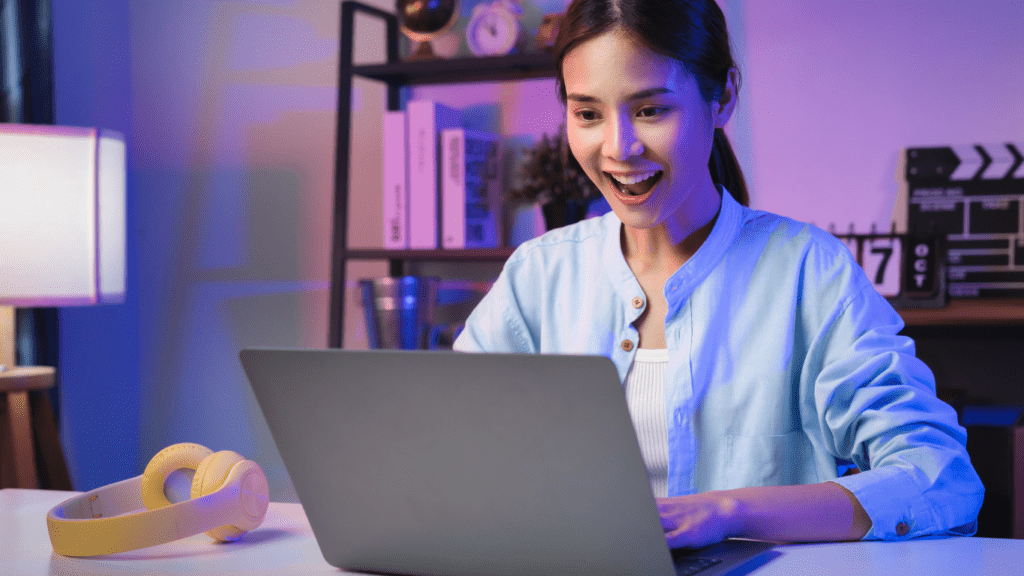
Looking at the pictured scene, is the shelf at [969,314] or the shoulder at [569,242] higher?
the shoulder at [569,242]

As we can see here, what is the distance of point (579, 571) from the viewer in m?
0.67

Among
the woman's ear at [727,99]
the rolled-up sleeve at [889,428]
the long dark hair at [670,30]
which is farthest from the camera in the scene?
the woman's ear at [727,99]

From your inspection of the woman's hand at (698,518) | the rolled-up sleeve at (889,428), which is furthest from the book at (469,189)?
the woman's hand at (698,518)

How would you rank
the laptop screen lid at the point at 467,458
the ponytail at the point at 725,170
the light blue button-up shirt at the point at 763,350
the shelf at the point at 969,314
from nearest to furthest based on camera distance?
the laptop screen lid at the point at 467,458 → the light blue button-up shirt at the point at 763,350 → the ponytail at the point at 725,170 → the shelf at the point at 969,314

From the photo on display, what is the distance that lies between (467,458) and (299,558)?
0.83 ft

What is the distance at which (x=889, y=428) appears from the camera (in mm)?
934

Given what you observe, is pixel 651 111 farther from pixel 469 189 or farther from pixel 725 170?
pixel 469 189

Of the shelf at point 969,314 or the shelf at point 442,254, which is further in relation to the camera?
the shelf at point 442,254

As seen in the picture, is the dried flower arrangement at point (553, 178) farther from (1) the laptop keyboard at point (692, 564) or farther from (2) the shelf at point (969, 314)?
(1) the laptop keyboard at point (692, 564)

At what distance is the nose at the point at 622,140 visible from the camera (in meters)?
1.05

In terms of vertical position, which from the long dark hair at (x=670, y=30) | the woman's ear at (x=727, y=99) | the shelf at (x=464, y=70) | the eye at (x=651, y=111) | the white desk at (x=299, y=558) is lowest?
the white desk at (x=299, y=558)

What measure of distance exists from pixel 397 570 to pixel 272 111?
221cm

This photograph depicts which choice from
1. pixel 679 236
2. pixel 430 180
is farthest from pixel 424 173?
pixel 679 236

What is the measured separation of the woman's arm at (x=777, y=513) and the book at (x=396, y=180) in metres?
1.56
